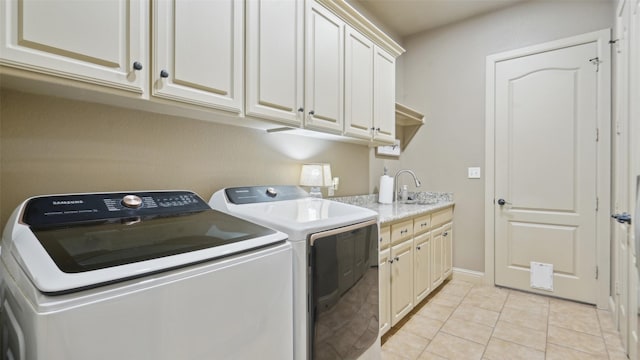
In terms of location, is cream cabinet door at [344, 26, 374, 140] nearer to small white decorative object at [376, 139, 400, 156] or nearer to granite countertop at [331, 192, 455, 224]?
granite countertop at [331, 192, 455, 224]

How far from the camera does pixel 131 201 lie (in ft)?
3.88

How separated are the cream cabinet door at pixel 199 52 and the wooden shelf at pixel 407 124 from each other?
212 cm

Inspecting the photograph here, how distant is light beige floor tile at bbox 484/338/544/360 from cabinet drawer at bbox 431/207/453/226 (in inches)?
39.9

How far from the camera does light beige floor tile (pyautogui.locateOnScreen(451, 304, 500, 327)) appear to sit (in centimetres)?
232

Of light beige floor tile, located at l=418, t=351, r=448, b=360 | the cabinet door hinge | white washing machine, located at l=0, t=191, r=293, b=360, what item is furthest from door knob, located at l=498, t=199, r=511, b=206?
white washing machine, located at l=0, t=191, r=293, b=360

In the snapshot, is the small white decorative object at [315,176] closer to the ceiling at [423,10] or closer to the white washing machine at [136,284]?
the white washing machine at [136,284]

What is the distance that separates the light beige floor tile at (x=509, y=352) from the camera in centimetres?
187

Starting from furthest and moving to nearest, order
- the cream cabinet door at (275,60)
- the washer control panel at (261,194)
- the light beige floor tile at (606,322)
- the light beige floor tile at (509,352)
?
the light beige floor tile at (606,322) < the light beige floor tile at (509,352) < the washer control panel at (261,194) < the cream cabinet door at (275,60)

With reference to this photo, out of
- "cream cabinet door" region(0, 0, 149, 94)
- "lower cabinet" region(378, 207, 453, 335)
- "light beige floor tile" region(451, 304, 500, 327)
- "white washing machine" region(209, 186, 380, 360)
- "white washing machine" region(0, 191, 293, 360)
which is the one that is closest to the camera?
"white washing machine" region(0, 191, 293, 360)

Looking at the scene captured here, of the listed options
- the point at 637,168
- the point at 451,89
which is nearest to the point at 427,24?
the point at 451,89

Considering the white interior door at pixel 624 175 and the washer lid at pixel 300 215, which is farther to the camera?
the white interior door at pixel 624 175

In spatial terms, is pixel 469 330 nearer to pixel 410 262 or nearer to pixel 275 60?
pixel 410 262

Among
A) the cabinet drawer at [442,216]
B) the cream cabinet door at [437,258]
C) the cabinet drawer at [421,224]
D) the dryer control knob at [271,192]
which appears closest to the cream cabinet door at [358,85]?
the dryer control knob at [271,192]

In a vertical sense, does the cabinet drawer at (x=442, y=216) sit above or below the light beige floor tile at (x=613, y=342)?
above
